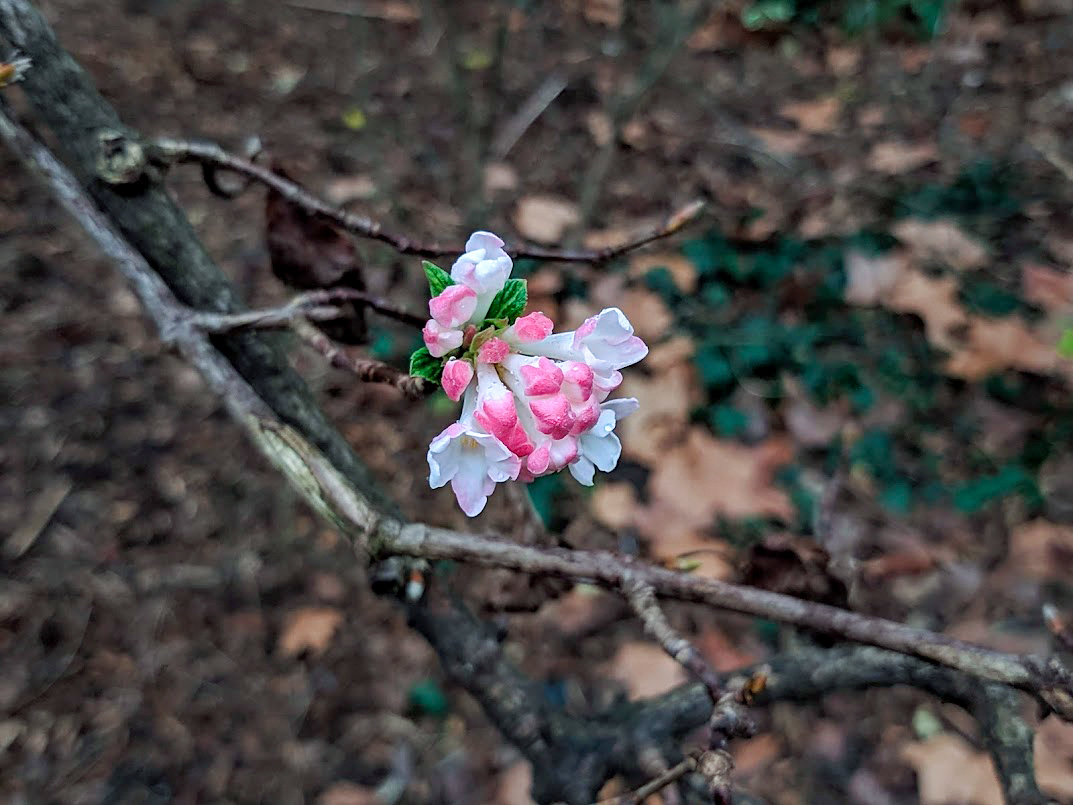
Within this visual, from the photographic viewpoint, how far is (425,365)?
588mm

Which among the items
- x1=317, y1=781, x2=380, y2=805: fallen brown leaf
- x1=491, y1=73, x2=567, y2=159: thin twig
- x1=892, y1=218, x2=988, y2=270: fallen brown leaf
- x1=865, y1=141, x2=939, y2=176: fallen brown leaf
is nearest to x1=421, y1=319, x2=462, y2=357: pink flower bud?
x1=317, y1=781, x2=380, y2=805: fallen brown leaf

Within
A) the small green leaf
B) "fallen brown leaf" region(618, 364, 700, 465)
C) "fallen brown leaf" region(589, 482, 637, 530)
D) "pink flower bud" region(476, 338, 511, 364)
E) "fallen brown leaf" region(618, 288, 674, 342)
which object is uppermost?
"pink flower bud" region(476, 338, 511, 364)

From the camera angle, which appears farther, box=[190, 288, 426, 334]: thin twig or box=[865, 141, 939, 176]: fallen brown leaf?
box=[865, 141, 939, 176]: fallen brown leaf

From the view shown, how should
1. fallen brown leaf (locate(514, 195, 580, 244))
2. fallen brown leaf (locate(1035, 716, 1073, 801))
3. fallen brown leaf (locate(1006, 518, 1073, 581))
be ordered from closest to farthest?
fallen brown leaf (locate(1035, 716, 1073, 801))
fallen brown leaf (locate(1006, 518, 1073, 581))
fallen brown leaf (locate(514, 195, 580, 244))

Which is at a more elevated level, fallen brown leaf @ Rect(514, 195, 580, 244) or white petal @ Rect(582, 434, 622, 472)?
white petal @ Rect(582, 434, 622, 472)

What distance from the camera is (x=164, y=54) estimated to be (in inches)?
110

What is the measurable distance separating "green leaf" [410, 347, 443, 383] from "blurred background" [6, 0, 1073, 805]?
0.96 m

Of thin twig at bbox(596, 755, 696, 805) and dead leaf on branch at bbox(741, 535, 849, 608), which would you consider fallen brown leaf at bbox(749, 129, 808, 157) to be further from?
thin twig at bbox(596, 755, 696, 805)

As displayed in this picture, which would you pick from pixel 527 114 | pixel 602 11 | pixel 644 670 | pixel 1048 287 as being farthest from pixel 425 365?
pixel 602 11

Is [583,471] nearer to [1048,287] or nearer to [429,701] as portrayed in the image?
[429,701]

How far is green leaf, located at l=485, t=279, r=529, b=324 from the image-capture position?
589 millimetres

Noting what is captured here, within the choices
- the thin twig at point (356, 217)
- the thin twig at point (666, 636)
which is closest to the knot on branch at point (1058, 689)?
the thin twig at point (666, 636)

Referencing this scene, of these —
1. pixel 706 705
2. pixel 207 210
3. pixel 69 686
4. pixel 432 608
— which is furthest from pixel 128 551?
pixel 706 705

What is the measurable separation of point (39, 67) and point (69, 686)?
60.2 inches
